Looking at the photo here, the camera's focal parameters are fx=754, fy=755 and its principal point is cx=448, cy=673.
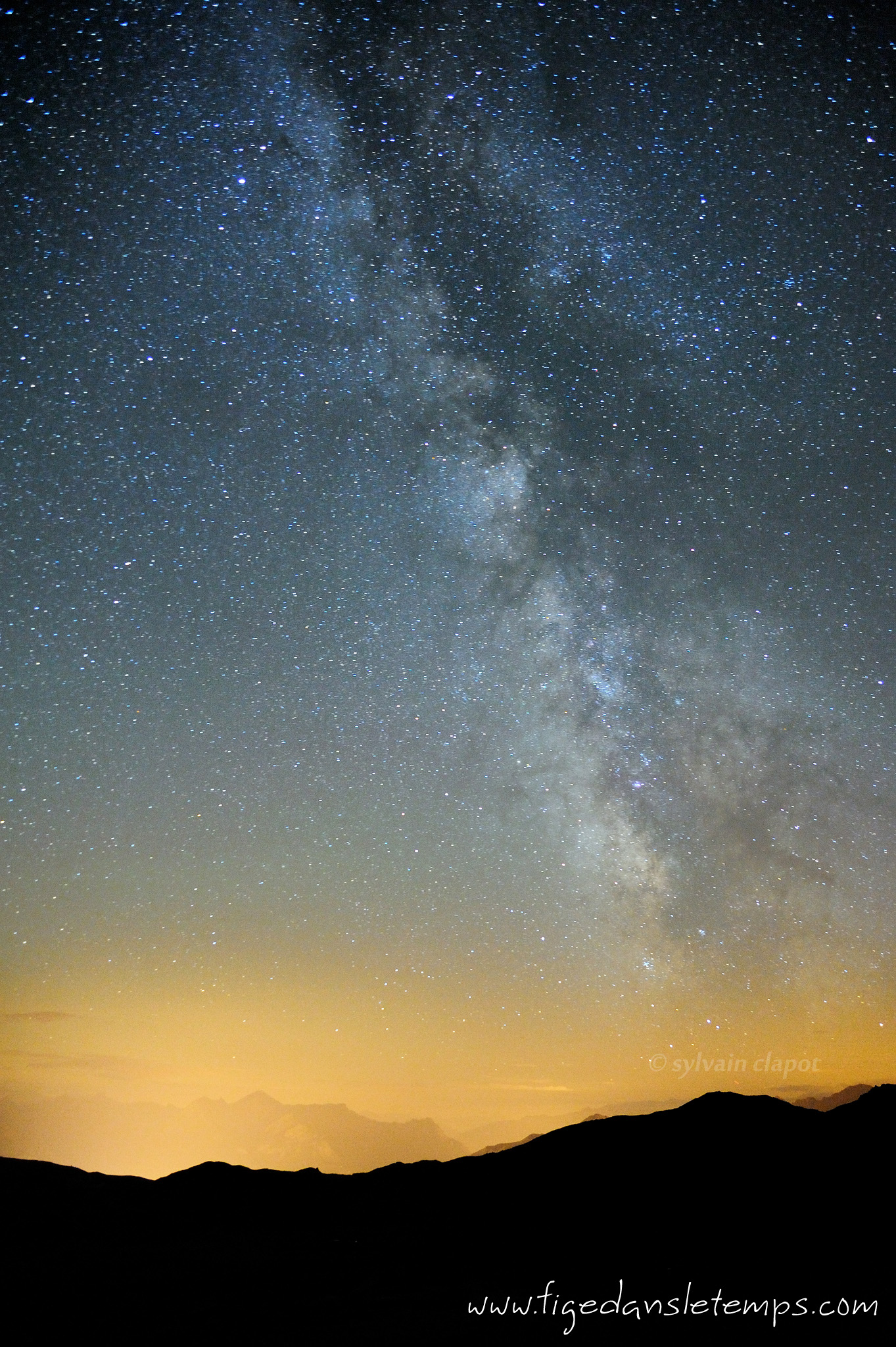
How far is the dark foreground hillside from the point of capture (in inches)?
447

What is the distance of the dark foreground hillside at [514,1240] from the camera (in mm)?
11359

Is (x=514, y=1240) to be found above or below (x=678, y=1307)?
below

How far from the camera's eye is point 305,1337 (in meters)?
10.8

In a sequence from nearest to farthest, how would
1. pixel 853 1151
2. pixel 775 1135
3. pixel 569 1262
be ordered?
pixel 569 1262
pixel 853 1151
pixel 775 1135

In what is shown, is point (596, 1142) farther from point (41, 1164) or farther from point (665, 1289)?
point (41, 1164)

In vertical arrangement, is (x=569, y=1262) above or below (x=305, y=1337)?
below

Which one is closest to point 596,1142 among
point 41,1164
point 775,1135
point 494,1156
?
point 494,1156

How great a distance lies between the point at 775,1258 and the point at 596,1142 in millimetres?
11650

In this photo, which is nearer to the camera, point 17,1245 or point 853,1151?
point 17,1245

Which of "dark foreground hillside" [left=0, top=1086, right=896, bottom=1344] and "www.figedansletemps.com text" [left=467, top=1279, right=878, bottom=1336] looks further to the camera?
"dark foreground hillside" [left=0, top=1086, right=896, bottom=1344]

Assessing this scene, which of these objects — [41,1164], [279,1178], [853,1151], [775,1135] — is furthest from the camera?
[41,1164]

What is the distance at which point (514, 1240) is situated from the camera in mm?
17203

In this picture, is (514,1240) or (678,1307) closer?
(678,1307)

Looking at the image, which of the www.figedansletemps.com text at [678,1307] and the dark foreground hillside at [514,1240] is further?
the dark foreground hillside at [514,1240]
